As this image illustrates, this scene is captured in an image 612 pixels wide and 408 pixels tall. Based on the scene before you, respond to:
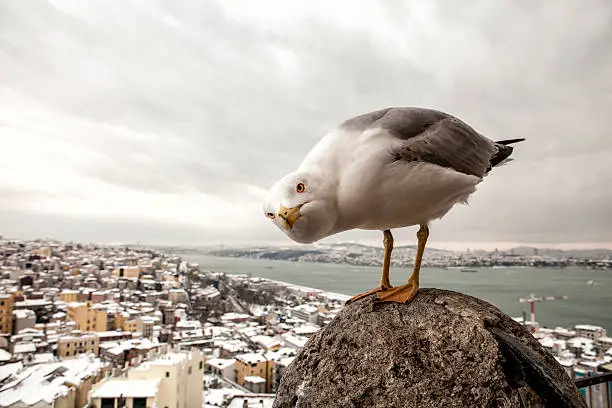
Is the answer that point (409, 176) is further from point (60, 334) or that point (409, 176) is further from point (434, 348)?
point (60, 334)

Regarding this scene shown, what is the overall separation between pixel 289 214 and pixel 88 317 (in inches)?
1366

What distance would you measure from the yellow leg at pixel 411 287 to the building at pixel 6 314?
33.5 metres

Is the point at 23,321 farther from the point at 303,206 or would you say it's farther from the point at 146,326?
the point at 303,206

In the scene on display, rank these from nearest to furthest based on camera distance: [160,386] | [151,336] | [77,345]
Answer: [160,386]
[77,345]
[151,336]

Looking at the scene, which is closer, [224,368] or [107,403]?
[107,403]

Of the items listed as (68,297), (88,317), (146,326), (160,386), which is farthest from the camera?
(68,297)

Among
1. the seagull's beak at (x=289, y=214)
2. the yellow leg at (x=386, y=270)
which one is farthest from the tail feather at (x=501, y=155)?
the seagull's beak at (x=289, y=214)

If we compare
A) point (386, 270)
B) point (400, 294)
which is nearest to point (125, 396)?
point (386, 270)

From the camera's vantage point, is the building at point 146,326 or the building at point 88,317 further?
the building at point 88,317

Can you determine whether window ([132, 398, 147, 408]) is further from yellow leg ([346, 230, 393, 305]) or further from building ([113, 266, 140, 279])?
building ([113, 266, 140, 279])

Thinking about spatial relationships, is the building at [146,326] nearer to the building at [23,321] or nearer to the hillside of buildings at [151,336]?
the hillside of buildings at [151,336]

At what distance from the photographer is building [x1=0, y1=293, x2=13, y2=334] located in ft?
92.8

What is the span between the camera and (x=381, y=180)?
80.1 inches

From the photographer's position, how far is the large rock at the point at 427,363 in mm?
1706
